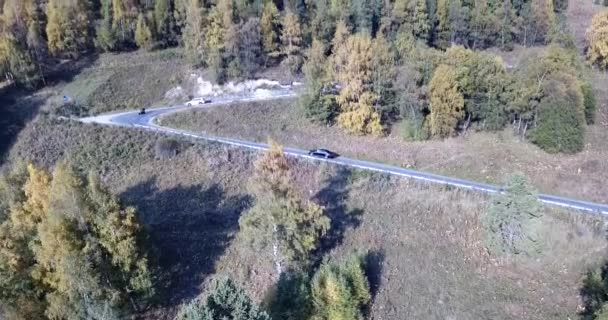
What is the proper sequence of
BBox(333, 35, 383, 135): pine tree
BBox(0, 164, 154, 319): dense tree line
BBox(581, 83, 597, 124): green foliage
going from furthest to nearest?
BBox(333, 35, 383, 135): pine tree
BBox(581, 83, 597, 124): green foliage
BBox(0, 164, 154, 319): dense tree line

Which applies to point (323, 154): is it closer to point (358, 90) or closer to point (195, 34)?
point (358, 90)

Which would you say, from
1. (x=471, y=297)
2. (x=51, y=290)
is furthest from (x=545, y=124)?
(x=51, y=290)

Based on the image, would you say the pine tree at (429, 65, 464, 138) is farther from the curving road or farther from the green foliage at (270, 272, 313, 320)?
the green foliage at (270, 272, 313, 320)

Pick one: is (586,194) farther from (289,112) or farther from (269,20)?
(269,20)

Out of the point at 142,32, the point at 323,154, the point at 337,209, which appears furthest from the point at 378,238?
the point at 142,32

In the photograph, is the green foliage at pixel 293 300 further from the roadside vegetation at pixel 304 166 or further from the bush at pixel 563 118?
the bush at pixel 563 118

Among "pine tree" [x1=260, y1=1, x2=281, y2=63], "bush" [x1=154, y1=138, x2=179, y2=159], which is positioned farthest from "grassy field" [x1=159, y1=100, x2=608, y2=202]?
"pine tree" [x1=260, y1=1, x2=281, y2=63]

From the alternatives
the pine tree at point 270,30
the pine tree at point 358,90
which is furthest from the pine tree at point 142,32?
the pine tree at point 358,90
